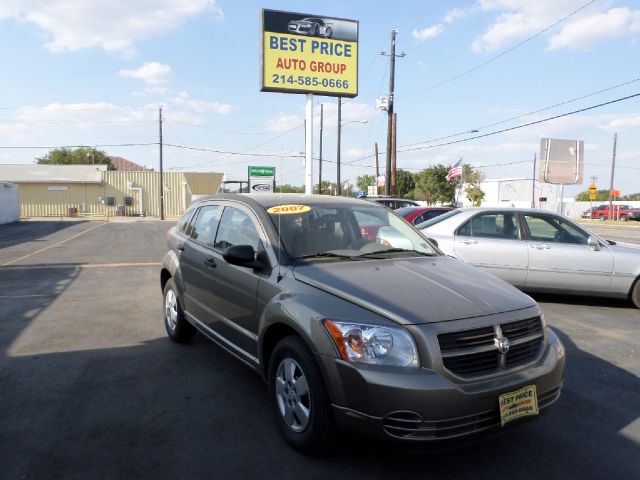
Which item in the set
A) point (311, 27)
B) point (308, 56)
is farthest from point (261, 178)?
point (311, 27)

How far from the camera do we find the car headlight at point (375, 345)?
276cm

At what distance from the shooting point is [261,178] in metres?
35.1

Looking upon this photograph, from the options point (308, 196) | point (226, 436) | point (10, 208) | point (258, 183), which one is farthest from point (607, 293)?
point (10, 208)

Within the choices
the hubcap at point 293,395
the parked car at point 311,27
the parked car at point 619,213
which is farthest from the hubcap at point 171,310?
the parked car at point 619,213

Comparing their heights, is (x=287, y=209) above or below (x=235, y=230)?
above

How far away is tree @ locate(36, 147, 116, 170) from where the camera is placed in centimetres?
8194

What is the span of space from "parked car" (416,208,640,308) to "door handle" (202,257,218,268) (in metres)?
4.66

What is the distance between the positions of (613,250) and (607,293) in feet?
2.12

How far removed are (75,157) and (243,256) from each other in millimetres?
91217

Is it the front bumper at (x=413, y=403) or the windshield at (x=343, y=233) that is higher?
the windshield at (x=343, y=233)

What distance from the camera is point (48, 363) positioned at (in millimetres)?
4863

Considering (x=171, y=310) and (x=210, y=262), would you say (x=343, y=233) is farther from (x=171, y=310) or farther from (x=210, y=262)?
(x=171, y=310)

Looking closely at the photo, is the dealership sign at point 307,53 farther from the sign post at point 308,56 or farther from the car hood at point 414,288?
the car hood at point 414,288

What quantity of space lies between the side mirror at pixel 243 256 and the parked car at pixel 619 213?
182ft
